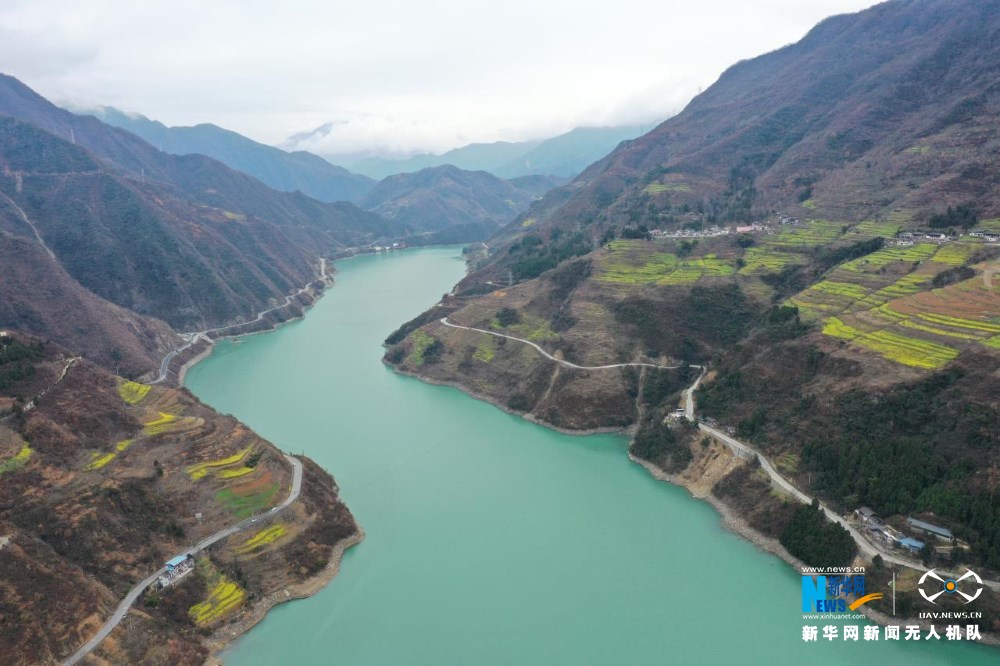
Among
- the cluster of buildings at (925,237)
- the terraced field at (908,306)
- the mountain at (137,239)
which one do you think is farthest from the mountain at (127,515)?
the cluster of buildings at (925,237)

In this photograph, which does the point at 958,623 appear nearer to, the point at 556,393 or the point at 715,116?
the point at 556,393

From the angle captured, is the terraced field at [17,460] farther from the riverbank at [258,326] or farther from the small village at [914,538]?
the small village at [914,538]

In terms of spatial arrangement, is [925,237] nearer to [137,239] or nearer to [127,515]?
[127,515]

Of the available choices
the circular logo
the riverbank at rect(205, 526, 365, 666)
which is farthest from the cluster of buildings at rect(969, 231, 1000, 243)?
the riverbank at rect(205, 526, 365, 666)

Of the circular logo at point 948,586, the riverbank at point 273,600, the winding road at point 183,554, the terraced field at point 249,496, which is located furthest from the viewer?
the terraced field at point 249,496

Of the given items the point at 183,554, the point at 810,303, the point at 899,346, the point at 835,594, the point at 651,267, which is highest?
the point at 651,267

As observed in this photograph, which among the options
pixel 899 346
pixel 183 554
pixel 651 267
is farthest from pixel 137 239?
pixel 899 346
